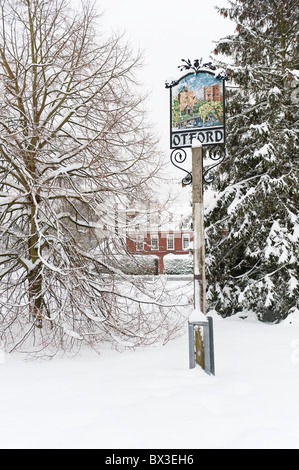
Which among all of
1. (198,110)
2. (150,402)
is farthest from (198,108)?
(150,402)

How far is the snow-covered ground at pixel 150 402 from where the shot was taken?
3.66 metres

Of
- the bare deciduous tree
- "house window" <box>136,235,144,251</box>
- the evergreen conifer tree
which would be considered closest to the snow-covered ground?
the bare deciduous tree

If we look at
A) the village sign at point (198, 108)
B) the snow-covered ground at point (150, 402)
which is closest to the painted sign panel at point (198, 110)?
the village sign at point (198, 108)

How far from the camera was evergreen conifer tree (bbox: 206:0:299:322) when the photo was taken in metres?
10.8

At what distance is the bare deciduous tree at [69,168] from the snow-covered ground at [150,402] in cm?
102

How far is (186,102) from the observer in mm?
6555

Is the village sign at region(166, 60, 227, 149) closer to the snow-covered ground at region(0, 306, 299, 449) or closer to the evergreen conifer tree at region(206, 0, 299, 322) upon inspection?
the snow-covered ground at region(0, 306, 299, 449)

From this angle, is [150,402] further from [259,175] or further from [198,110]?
[259,175]

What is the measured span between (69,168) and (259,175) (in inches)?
232

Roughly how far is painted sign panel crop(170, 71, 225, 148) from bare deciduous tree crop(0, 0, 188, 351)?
1.13m

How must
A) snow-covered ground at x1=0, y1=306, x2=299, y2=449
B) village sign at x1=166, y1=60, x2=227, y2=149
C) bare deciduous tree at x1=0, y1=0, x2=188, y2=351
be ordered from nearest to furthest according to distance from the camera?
snow-covered ground at x1=0, y1=306, x2=299, y2=449
village sign at x1=166, y1=60, x2=227, y2=149
bare deciduous tree at x1=0, y1=0, x2=188, y2=351

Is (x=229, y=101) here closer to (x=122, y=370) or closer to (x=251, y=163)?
(x=251, y=163)

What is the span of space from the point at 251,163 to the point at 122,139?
496 centimetres
